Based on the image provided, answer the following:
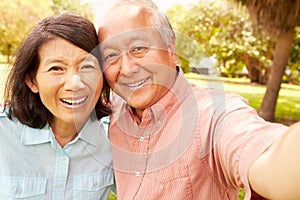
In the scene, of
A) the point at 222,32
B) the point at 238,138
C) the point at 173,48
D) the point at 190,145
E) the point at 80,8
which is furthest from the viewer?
the point at 222,32

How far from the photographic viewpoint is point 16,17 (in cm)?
1800

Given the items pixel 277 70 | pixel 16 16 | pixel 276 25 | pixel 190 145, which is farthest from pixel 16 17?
pixel 190 145

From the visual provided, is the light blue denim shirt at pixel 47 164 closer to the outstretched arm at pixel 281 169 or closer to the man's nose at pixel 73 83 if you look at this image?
the man's nose at pixel 73 83

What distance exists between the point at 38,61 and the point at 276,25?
7295 millimetres

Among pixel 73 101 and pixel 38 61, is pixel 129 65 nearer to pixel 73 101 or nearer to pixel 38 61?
pixel 73 101

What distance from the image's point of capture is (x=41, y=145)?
1.83m

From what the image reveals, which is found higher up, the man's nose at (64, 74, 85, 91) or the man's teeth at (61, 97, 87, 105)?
the man's nose at (64, 74, 85, 91)

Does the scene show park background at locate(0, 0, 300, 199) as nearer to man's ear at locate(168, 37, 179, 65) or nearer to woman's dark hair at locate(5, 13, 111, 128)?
woman's dark hair at locate(5, 13, 111, 128)

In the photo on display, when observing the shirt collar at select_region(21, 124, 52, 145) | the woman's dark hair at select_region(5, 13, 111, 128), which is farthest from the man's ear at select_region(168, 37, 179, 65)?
the shirt collar at select_region(21, 124, 52, 145)

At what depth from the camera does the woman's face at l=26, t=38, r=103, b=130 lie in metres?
1.67

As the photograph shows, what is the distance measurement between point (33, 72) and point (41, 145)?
0.99ft

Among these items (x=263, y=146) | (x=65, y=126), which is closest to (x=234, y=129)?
(x=263, y=146)

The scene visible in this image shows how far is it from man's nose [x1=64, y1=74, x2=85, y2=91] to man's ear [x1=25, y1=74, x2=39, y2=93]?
0.67 ft

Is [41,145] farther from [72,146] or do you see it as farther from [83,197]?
[83,197]
